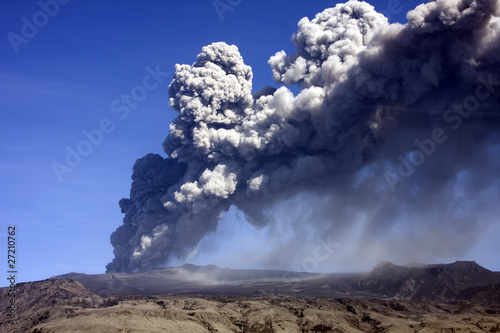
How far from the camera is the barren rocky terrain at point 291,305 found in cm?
4709

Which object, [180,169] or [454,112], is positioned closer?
[454,112]

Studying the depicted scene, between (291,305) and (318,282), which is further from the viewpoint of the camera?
(318,282)

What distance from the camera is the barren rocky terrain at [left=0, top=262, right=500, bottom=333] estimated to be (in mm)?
47094

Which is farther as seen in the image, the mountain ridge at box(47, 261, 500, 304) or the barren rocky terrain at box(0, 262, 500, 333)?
the mountain ridge at box(47, 261, 500, 304)

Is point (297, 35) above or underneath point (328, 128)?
above

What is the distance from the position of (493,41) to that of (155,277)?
2205 inches

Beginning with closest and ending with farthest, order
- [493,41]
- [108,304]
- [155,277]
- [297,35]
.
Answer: [493,41] < [108,304] < [297,35] < [155,277]

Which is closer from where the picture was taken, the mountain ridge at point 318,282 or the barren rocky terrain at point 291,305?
the barren rocky terrain at point 291,305

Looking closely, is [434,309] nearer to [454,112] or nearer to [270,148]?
[454,112]

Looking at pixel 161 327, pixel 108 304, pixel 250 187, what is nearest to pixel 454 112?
pixel 250 187

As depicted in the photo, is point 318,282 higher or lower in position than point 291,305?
higher

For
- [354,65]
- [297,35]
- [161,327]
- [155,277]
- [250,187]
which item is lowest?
[161,327]

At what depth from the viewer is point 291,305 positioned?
55.0 meters

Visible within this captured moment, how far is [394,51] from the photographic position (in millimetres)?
59844
